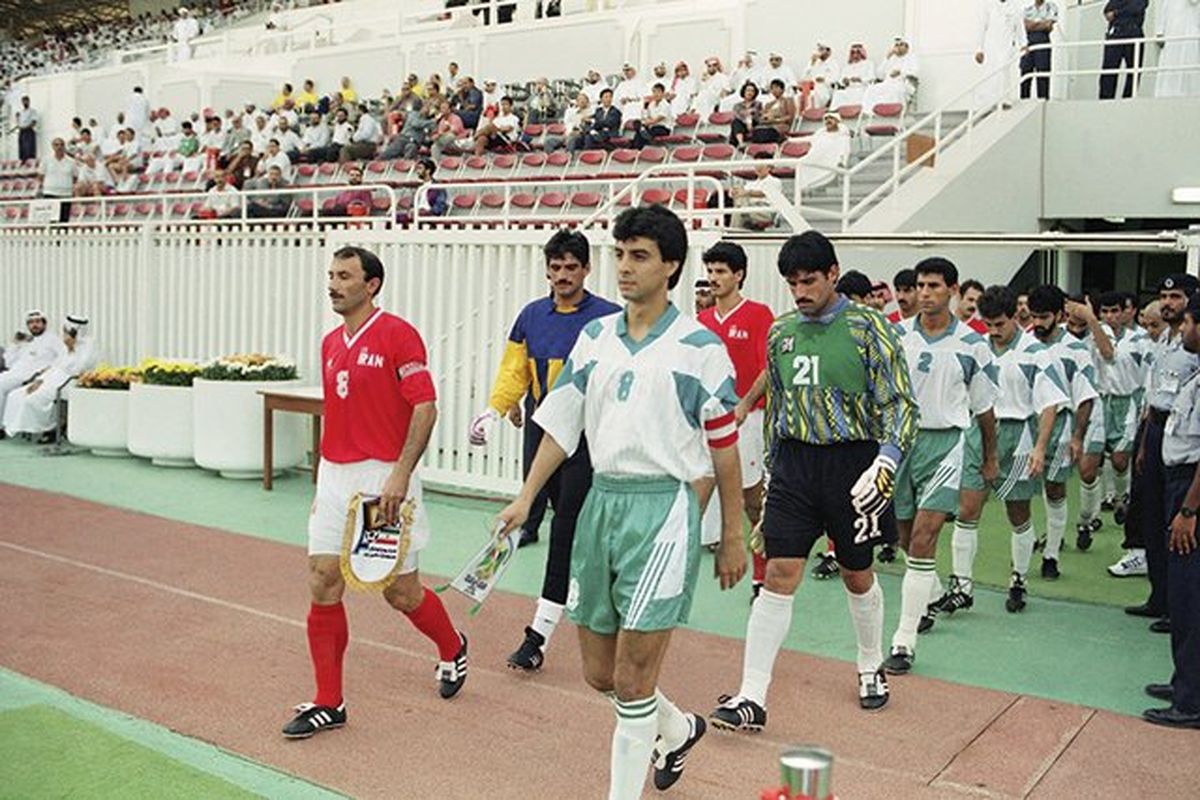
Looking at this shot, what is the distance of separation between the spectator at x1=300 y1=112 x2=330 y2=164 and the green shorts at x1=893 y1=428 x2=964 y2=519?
18504 millimetres

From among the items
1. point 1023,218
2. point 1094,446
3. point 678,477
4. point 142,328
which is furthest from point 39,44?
point 678,477

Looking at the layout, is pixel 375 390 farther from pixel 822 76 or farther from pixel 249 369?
pixel 822 76

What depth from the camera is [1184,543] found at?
233 inches

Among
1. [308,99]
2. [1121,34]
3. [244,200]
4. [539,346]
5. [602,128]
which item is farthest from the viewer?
[308,99]

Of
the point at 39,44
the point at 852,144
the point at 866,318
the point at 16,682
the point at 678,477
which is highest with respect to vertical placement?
the point at 39,44

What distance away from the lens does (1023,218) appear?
53.5ft

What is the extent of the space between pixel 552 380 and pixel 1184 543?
312 centimetres

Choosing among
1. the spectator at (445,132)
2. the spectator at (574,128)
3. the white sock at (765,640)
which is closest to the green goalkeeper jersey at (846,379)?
the white sock at (765,640)

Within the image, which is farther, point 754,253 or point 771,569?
point 754,253

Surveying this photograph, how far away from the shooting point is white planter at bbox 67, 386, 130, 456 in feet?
45.0

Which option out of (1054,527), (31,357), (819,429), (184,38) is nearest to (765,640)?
(819,429)

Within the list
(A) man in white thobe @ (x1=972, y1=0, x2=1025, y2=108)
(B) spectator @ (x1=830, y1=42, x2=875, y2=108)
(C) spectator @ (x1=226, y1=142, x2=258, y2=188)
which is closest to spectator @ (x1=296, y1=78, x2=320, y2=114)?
(C) spectator @ (x1=226, y1=142, x2=258, y2=188)

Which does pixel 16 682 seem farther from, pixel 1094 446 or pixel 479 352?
pixel 1094 446

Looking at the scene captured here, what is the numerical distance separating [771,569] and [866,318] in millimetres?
1166
